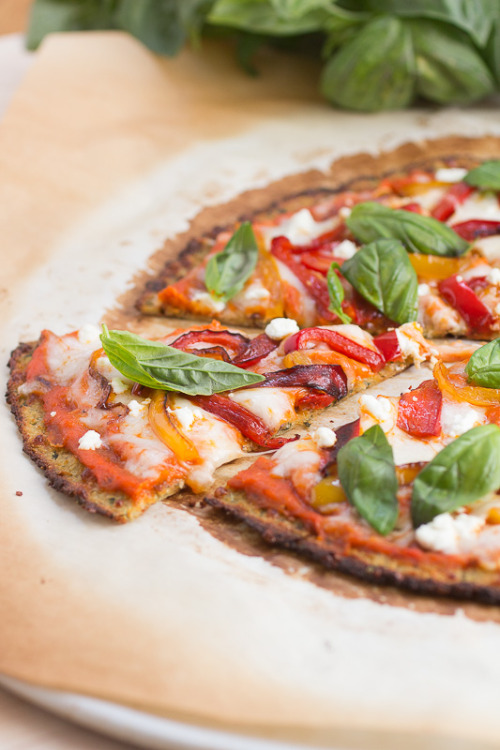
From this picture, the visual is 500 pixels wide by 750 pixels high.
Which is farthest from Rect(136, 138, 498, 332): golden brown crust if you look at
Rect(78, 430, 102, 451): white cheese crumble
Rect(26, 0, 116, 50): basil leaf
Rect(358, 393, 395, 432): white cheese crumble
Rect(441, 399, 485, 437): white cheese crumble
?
Rect(26, 0, 116, 50): basil leaf

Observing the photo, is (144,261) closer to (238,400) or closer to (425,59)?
(238,400)

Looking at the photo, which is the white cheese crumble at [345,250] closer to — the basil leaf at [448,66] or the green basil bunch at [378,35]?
the green basil bunch at [378,35]

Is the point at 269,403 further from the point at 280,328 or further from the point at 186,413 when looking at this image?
the point at 280,328

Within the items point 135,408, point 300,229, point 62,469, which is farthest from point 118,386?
point 300,229

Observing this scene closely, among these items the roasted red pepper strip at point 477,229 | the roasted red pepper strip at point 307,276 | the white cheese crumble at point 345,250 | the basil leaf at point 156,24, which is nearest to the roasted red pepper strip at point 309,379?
Result: the roasted red pepper strip at point 307,276

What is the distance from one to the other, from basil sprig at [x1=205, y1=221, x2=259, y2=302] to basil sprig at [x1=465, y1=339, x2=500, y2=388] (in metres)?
1.20

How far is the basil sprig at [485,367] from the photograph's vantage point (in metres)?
3.14

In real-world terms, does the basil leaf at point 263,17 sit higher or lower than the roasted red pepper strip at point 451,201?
higher

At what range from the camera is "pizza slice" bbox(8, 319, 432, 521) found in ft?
9.73

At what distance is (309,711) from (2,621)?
944 mm

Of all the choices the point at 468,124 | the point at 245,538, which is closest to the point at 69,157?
the point at 468,124

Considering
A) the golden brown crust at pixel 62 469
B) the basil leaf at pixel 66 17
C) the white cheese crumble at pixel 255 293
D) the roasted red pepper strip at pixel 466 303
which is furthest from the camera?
the basil leaf at pixel 66 17

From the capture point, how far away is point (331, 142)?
17.5ft

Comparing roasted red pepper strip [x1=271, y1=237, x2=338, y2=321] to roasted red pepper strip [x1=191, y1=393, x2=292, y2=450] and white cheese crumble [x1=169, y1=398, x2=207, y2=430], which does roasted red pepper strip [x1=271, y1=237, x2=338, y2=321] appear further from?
white cheese crumble [x1=169, y1=398, x2=207, y2=430]
